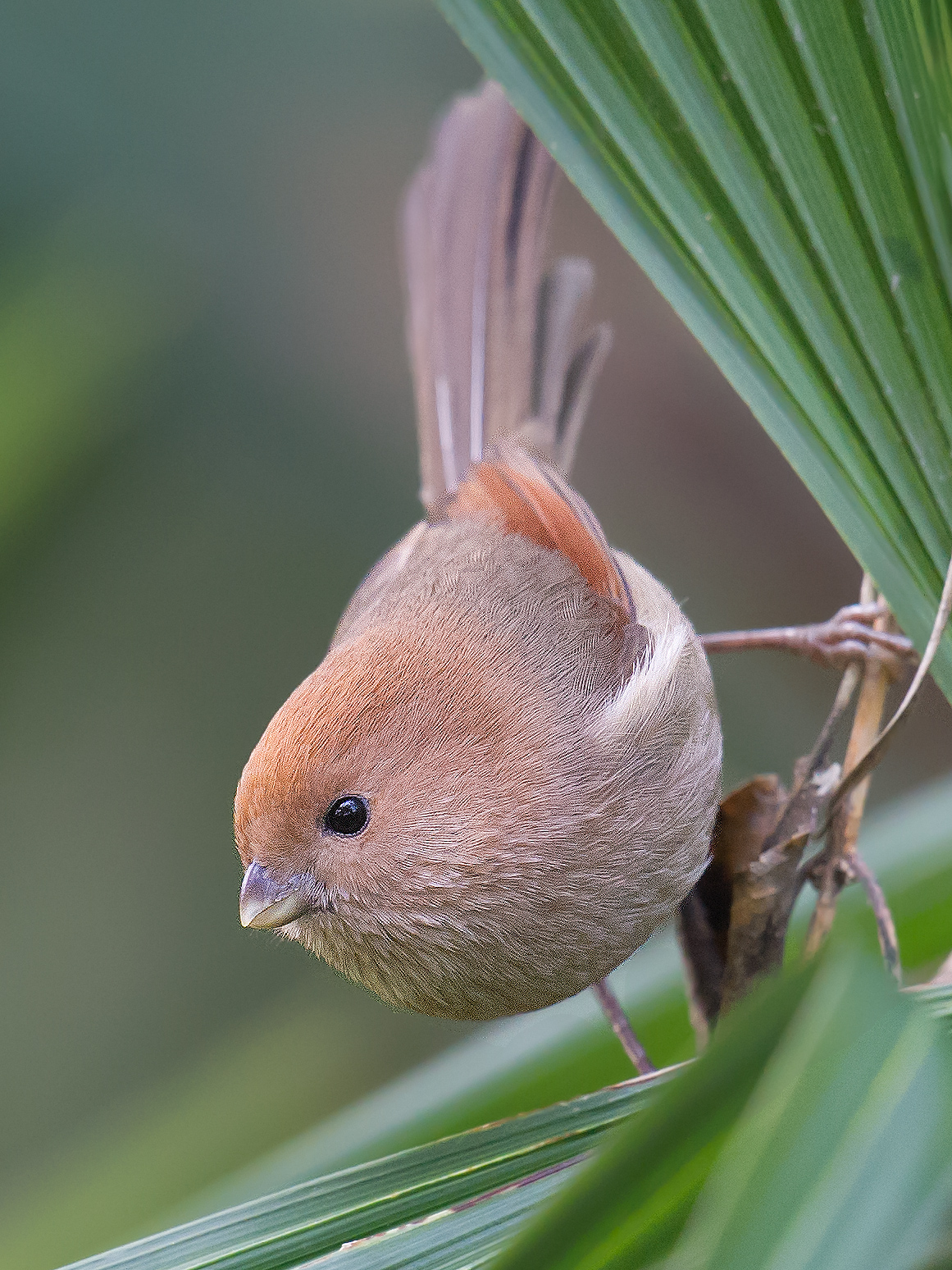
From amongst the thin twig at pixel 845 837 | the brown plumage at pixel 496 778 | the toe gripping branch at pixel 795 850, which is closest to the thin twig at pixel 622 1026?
the toe gripping branch at pixel 795 850

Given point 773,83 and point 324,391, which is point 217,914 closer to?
point 324,391

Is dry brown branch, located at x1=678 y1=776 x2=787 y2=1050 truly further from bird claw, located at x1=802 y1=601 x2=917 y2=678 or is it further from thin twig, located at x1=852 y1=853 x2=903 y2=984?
bird claw, located at x1=802 y1=601 x2=917 y2=678

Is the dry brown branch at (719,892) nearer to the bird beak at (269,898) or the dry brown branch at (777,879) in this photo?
the dry brown branch at (777,879)

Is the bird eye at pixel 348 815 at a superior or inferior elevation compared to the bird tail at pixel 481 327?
inferior

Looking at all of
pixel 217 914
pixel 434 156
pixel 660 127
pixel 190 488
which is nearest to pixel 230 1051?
pixel 217 914

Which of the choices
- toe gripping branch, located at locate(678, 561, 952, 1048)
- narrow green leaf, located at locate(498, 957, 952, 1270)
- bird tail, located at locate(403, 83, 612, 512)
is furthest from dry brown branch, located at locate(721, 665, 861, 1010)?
bird tail, located at locate(403, 83, 612, 512)

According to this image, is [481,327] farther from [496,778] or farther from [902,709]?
[902,709]
